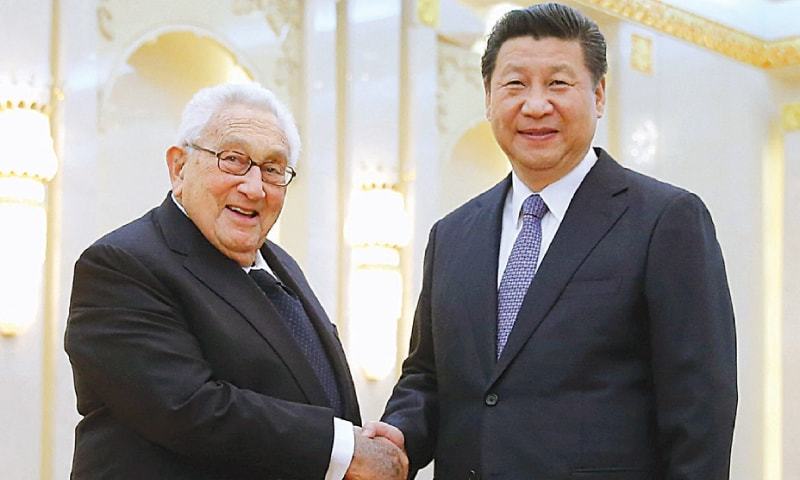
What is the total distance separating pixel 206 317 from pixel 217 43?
416 cm

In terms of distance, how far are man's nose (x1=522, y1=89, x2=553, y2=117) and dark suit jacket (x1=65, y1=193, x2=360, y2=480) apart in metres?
0.79

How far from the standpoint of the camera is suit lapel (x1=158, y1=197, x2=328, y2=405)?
2850 mm

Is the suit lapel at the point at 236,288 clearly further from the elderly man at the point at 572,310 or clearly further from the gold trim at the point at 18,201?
the gold trim at the point at 18,201

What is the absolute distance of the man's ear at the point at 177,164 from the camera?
116 inches

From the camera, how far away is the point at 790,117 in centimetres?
1055

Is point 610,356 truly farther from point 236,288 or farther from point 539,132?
point 236,288

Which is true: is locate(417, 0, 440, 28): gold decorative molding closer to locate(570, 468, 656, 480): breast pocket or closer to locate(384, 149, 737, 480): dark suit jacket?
locate(384, 149, 737, 480): dark suit jacket

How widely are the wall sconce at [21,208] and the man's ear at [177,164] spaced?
9.05 feet

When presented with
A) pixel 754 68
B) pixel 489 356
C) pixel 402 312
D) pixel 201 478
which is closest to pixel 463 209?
pixel 489 356

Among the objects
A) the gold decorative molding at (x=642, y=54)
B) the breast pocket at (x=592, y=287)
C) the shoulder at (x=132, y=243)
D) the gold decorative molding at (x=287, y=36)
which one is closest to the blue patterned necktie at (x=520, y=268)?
the breast pocket at (x=592, y=287)

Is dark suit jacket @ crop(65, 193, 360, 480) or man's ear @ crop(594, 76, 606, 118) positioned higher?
man's ear @ crop(594, 76, 606, 118)

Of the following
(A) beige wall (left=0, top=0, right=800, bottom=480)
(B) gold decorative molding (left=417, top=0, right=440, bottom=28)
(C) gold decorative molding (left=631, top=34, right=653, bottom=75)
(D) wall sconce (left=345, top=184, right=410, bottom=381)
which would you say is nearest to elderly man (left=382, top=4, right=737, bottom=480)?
(A) beige wall (left=0, top=0, right=800, bottom=480)

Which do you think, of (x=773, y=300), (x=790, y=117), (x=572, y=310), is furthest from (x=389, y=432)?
(x=790, y=117)

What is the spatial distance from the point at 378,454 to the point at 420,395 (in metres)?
0.29
